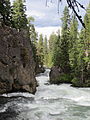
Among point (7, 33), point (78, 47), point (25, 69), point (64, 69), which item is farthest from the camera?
point (64, 69)

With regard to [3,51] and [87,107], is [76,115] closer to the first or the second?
[87,107]

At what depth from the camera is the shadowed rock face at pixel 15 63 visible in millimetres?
18906

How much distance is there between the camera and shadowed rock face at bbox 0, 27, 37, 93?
62.0 ft

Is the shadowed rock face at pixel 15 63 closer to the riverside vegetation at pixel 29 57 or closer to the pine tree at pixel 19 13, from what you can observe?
the riverside vegetation at pixel 29 57

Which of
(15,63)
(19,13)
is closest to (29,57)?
(15,63)

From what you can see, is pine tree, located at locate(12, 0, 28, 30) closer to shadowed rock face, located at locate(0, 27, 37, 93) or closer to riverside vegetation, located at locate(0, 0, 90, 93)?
riverside vegetation, located at locate(0, 0, 90, 93)

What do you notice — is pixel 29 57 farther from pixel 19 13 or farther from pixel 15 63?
pixel 19 13

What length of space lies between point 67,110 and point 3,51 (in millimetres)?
7564

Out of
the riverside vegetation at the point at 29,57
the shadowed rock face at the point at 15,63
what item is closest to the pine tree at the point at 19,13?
the riverside vegetation at the point at 29,57

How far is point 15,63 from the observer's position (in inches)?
802

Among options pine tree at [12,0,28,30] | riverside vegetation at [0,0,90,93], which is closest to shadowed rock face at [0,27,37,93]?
riverside vegetation at [0,0,90,93]

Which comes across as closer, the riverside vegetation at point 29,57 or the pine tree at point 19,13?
the riverside vegetation at point 29,57

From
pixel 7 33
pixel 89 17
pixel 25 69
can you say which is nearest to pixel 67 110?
pixel 25 69

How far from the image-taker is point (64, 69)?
40.8 m
